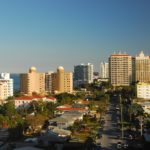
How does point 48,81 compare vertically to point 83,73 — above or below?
below

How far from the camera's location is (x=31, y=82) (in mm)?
24219

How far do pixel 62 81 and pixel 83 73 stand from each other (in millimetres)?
10981

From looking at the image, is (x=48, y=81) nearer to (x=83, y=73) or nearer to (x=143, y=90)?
(x=143, y=90)

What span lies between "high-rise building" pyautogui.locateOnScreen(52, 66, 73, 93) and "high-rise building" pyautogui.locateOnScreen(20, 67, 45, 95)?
3.18 ft

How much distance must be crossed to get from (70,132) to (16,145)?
7.52 ft

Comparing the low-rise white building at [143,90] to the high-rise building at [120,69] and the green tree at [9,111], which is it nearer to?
the high-rise building at [120,69]

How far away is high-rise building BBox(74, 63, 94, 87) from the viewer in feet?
115

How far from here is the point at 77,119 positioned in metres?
12.4

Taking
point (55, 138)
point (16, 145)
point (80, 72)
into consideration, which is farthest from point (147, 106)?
point (80, 72)

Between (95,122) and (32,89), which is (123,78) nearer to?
(32,89)

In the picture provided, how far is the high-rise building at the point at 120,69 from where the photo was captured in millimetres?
28000

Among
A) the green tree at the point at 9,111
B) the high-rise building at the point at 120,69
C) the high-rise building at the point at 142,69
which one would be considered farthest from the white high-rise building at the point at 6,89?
the high-rise building at the point at 142,69

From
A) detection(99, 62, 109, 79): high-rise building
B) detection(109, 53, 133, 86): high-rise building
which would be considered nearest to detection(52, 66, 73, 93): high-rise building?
detection(109, 53, 133, 86): high-rise building

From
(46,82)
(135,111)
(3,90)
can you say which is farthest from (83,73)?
(135,111)
